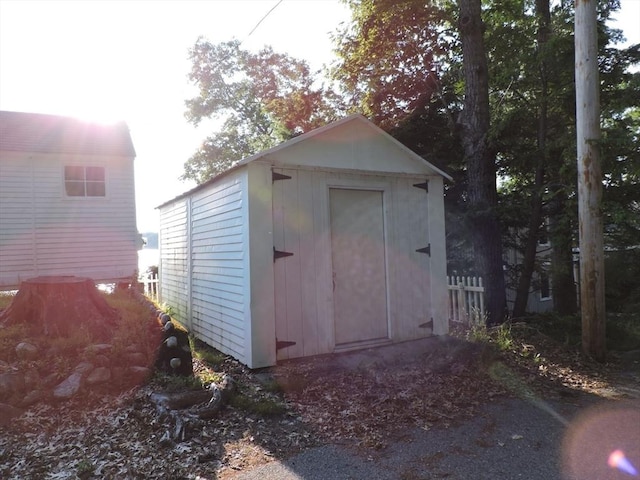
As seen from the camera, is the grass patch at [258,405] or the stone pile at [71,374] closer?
the stone pile at [71,374]

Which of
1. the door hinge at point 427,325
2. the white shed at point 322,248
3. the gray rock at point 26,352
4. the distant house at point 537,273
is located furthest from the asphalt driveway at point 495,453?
the distant house at point 537,273

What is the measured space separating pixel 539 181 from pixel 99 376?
25.7 feet

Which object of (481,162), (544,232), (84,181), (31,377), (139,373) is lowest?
(139,373)

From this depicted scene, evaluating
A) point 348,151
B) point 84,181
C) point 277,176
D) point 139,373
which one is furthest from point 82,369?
point 84,181

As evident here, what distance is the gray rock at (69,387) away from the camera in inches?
170

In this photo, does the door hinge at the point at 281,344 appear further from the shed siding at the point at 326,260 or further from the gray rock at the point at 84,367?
the gray rock at the point at 84,367

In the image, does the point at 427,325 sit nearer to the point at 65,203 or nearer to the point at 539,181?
the point at 539,181

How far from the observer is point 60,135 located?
1296 cm

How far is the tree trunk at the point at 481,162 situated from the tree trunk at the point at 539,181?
0.52 meters

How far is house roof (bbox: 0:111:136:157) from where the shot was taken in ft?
40.3

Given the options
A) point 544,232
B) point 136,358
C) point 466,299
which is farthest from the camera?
point 466,299

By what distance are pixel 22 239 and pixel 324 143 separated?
9721mm

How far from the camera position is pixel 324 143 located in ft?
20.6

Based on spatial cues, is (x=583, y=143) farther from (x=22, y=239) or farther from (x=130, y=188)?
(x=22, y=239)
